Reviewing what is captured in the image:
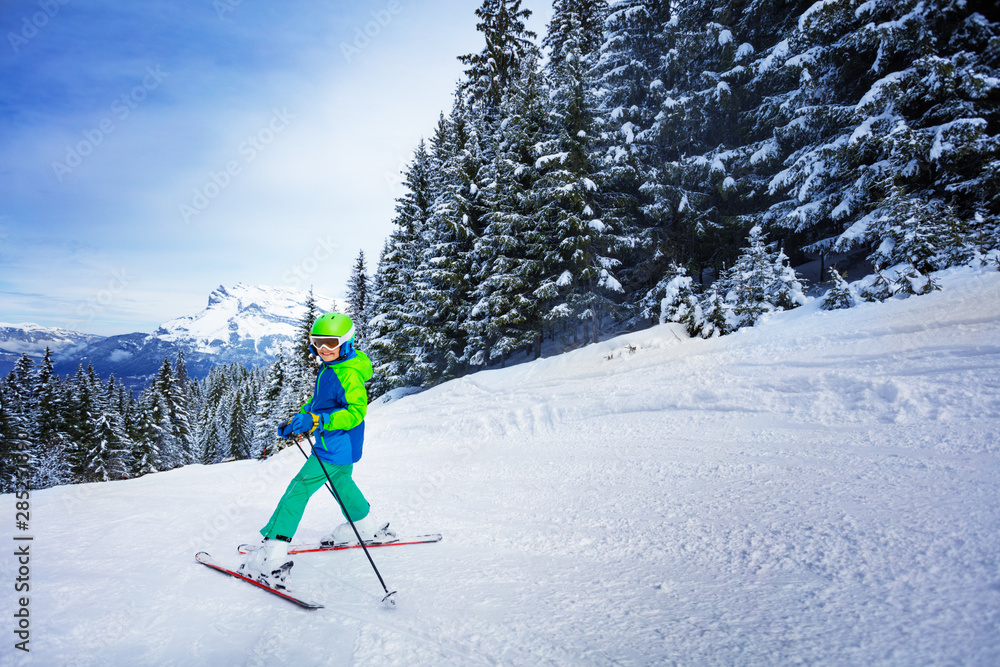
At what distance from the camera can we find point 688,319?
10.6 m

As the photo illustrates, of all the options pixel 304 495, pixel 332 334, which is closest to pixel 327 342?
pixel 332 334

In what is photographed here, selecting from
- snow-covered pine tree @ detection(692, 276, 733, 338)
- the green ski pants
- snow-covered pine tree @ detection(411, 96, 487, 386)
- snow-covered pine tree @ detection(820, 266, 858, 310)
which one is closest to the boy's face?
the green ski pants

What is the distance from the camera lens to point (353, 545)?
4023 mm

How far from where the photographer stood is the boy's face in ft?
11.7

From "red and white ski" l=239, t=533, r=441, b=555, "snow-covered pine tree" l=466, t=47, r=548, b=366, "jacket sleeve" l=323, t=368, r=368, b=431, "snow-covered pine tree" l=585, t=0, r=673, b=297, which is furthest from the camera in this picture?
"snow-covered pine tree" l=466, t=47, r=548, b=366

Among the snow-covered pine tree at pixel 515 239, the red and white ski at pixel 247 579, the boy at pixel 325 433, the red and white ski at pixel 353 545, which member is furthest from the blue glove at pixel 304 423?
the snow-covered pine tree at pixel 515 239

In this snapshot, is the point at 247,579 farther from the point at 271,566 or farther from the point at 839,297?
the point at 839,297

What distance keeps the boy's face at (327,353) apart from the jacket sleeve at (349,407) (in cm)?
19

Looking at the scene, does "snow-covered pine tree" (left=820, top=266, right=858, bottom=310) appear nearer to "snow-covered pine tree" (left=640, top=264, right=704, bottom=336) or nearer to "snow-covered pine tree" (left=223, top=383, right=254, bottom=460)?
"snow-covered pine tree" (left=640, top=264, right=704, bottom=336)

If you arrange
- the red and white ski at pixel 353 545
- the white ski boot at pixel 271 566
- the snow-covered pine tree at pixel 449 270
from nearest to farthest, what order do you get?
the white ski boot at pixel 271 566 < the red and white ski at pixel 353 545 < the snow-covered pine tree at pixel 449 270

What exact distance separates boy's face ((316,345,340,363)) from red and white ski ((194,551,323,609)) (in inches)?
67.7

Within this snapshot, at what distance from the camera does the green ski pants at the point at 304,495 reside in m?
A: 3.33

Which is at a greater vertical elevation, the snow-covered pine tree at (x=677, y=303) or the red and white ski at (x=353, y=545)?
the snow-covered pine tree at (x=677, y=303)

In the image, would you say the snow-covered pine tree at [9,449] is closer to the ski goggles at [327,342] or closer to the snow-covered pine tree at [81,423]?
the snow-covered pine tree at [81,423]
